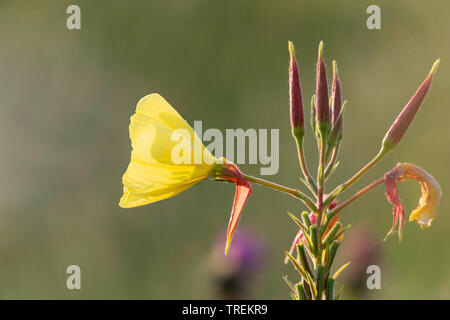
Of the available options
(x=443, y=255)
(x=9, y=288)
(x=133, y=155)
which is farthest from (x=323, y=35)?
(x=133, y=155)

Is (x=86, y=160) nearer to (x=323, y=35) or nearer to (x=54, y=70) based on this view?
(x=54, y=70)

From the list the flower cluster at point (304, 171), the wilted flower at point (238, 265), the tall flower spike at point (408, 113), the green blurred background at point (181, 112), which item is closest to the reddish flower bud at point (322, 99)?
the flower cluster at point (304, 171)

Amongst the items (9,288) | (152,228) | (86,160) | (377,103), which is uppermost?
(377,103)

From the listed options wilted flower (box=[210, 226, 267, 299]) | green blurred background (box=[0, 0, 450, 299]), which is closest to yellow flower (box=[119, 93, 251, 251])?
wilted flower (box=[210, 226, 267, 299])

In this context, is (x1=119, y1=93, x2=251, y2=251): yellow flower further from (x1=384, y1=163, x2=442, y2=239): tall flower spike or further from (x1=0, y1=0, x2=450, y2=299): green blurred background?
(x1=0, y1=0, x2=450, y2=299): green blurred background

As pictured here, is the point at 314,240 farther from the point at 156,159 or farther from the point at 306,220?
the point at 156,159

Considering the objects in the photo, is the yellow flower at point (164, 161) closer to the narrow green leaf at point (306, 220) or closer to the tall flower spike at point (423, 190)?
the narrow green leaf at point (306, 220)

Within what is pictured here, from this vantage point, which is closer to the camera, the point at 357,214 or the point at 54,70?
the point at 357,214
